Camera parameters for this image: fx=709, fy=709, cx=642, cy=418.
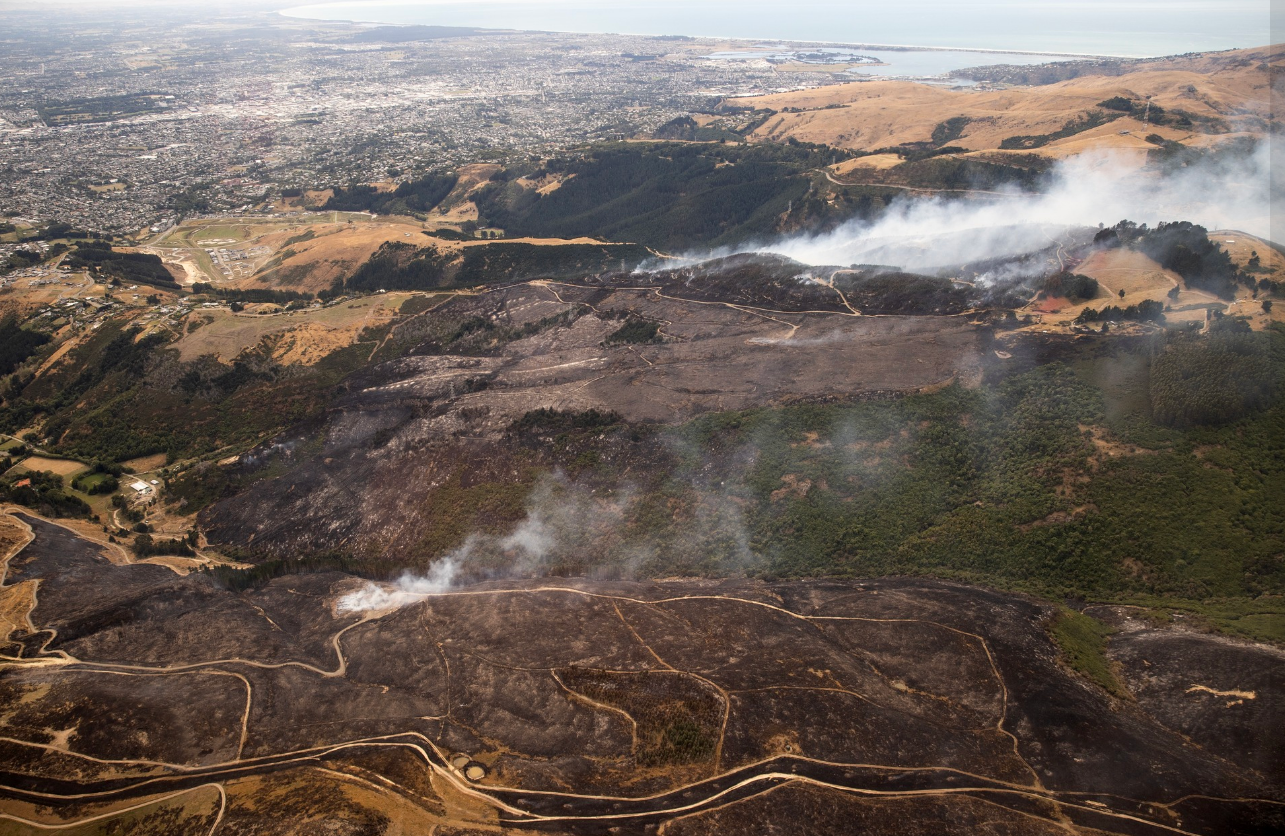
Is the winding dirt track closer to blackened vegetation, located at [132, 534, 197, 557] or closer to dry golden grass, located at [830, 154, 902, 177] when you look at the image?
blackened vegetation, located at [132, 534, 197, 557]

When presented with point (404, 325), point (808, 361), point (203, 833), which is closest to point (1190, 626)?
point (808, 361)

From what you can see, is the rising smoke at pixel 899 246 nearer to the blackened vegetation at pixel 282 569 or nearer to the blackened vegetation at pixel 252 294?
the blackened vegetation at pixel 282 569

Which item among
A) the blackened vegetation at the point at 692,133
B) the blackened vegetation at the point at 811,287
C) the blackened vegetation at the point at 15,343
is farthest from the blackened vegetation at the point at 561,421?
the blackened vegetation at the point at 692,133

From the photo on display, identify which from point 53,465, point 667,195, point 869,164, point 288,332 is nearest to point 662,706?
point 53,465

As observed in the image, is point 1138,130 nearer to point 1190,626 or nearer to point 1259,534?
point 1259,534

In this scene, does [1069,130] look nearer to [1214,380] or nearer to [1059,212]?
[1059,212]

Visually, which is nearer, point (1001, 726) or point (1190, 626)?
point (1001, 726)
